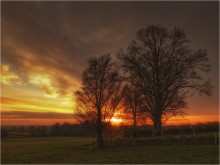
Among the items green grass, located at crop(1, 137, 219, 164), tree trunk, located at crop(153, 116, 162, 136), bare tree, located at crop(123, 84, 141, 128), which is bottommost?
green grass, located at crop(1, 137, 219, 164)

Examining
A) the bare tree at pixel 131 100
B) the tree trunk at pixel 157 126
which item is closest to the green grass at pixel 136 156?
the tree trunk at pixel 157 126

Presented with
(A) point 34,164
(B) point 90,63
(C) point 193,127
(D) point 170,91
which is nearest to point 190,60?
(D) point 170,91

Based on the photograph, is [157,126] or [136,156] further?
[157,126]

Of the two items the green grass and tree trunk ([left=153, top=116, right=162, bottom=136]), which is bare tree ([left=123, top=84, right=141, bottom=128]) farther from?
the green grass

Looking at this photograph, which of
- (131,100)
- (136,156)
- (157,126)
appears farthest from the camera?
(131,100)

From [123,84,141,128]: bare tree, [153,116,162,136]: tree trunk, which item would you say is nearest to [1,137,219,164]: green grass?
[153,116,162,136]: tree trunk

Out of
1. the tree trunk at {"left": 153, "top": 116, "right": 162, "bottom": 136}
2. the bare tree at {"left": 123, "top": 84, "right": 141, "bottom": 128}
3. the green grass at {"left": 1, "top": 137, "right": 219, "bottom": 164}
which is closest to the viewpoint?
the green grass at {"left": 1, "top": 137, "right": 219, "bottom": 164}

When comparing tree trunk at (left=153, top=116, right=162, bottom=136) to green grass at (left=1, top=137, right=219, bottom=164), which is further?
tree trunk at (left=153, top=116, right=162, bottom=136)

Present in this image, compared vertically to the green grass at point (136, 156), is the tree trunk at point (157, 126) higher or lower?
higher

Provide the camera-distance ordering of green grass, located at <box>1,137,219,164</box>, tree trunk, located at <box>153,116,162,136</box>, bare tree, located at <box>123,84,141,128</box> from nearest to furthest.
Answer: green grass, located at <box>1,137,219,164</box>
tree trunk, located at <box>153,116,162,136</box>
bare tree, located at <box>123,84,141,128</box>

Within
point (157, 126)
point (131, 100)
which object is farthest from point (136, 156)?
point (131, 100)

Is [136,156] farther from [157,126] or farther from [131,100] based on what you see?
[131,100]

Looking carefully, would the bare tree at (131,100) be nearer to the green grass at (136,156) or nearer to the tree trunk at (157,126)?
the tree trunk at (157,126)

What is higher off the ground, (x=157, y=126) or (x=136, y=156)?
(x=157, y=126)
